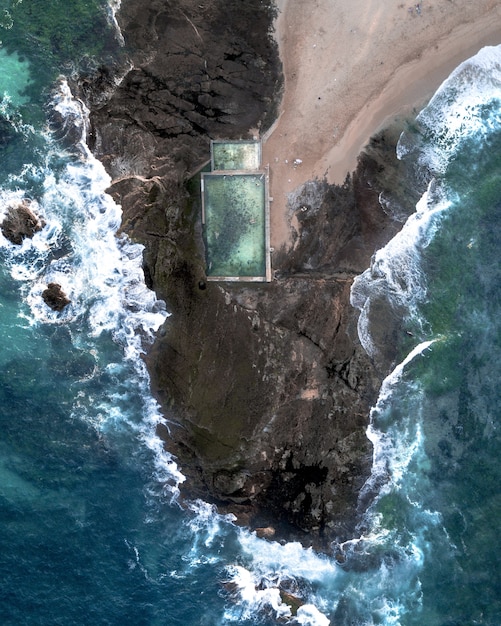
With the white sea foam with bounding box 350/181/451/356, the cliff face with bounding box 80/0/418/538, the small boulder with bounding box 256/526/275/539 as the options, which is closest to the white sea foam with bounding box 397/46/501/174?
the white sea foam with bounding box 350/181/451/356

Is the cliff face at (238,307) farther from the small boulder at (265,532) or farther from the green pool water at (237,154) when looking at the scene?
the green pool water at (237,154)

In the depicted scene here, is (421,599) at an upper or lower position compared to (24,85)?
lower

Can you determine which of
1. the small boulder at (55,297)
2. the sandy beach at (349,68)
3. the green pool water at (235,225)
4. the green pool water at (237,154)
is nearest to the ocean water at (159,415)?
the small boulder at (55,297)

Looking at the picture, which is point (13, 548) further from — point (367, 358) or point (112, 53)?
point (112, 53)

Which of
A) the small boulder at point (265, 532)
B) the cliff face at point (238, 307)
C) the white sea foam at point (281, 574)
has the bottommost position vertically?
the white sea foam at point (281, 574)

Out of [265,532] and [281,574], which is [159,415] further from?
[281,574]

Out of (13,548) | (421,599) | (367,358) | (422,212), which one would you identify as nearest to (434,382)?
(367,358)
